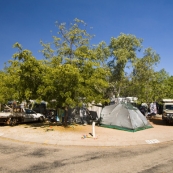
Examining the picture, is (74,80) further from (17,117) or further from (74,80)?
(17,117)

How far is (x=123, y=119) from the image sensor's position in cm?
1717

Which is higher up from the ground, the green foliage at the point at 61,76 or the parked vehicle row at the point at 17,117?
the green foliage at the point at 61,76

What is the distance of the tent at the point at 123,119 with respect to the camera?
656 inches

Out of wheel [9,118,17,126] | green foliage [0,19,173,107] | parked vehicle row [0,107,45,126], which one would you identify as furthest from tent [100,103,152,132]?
wheel [9,118,17,126]

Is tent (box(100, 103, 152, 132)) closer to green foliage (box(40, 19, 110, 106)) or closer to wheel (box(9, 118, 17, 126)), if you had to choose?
green foliage (box(40, 19, 110, 106))

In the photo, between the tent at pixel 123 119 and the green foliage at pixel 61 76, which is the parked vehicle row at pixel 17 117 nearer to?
the green foliage at pixel 61 76

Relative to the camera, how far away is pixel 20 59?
1608 cm

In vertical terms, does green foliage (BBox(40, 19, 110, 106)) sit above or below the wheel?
above

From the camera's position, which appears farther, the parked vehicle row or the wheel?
the wheel

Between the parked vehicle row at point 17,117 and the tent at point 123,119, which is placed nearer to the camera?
the tent at point 123,119

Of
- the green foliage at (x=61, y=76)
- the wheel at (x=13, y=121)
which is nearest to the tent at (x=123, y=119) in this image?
the green foliage at (x=61, y=76)

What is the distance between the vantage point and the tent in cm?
1666

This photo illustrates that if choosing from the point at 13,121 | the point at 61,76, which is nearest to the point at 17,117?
the point at 13,121

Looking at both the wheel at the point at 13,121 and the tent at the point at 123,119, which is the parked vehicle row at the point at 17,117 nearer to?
the wheel at the point at 13,121
